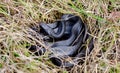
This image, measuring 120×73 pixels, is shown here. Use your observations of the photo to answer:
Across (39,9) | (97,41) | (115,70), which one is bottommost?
(115,70)

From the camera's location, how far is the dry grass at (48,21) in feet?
5.08

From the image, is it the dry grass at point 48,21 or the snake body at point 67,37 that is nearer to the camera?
the dry grass at point 48,21

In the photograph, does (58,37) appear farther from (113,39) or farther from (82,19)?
(113,39)

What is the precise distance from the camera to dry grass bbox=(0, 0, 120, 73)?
5.08ft

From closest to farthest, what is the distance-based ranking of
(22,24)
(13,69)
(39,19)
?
(13,69), (22,24), (39,19)

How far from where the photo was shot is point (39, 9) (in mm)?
1856

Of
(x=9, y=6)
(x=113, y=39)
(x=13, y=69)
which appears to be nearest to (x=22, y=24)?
(x=9, y=6)

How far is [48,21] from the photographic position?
1.88 meters

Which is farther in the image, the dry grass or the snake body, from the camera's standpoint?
the snake body

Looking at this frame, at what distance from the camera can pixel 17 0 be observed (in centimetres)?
184

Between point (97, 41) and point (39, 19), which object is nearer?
point (97, 41)

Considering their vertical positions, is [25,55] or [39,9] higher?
[39,9]

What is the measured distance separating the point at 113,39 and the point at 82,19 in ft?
0.74

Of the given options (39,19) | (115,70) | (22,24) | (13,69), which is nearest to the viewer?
(13,69)
